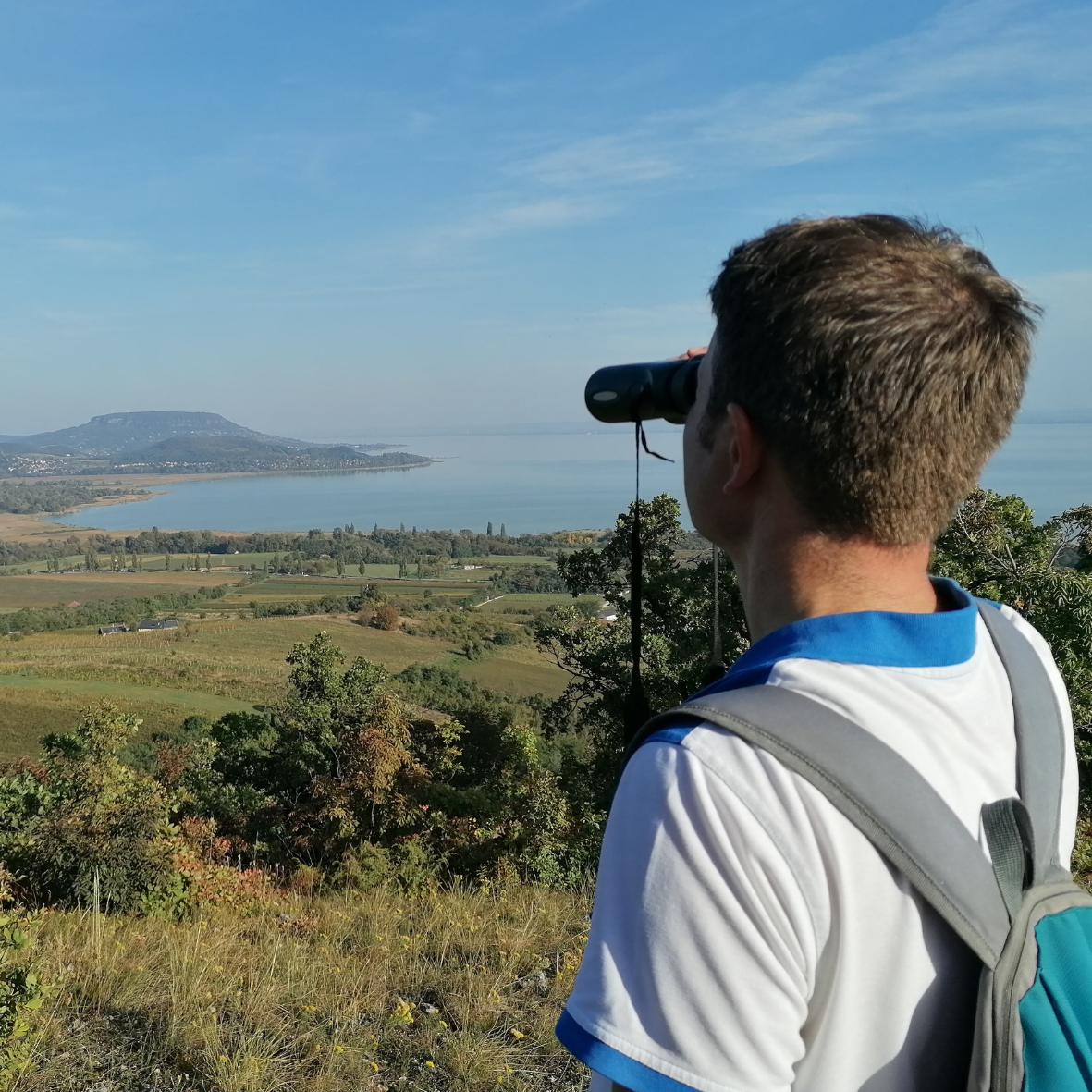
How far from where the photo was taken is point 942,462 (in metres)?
0.72

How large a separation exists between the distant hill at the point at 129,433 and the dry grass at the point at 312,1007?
15012 cm

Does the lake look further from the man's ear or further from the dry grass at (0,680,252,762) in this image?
the man's ear

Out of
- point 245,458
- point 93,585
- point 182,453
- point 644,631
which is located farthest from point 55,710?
point 182,453

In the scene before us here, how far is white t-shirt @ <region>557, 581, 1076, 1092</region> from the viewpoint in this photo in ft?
1.87

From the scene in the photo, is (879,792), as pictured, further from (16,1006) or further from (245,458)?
(245,458)

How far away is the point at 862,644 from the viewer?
2.21 feet

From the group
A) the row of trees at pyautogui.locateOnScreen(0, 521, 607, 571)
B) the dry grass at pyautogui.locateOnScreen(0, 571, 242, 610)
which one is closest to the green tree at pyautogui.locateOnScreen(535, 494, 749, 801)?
the row of trees at pyautogui.locateOnScreen(0, 521, 607, 571)

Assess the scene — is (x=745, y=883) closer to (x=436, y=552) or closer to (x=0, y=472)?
(x=436, y=552)

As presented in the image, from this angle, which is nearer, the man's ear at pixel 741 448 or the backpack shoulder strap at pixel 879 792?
the backpack shoulder strap at pixel 879 792

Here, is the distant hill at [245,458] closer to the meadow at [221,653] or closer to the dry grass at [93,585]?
the dry grass at [93,585]

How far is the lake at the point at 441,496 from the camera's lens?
208 ft

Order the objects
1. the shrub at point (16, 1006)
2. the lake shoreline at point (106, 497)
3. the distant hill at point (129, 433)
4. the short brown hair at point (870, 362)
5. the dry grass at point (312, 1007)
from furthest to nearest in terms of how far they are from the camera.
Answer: the distant hill at point (129, 433) → the lake shoreline at point (106, 497) → the dry grass at point (312, 1007) → the shrub at point (16, 1006) → the short brown hair at point (870, 362)

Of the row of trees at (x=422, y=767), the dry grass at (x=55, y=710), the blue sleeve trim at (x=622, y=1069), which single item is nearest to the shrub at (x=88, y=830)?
the row of trees at (x=422, y=767)

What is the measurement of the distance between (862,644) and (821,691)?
7cm
